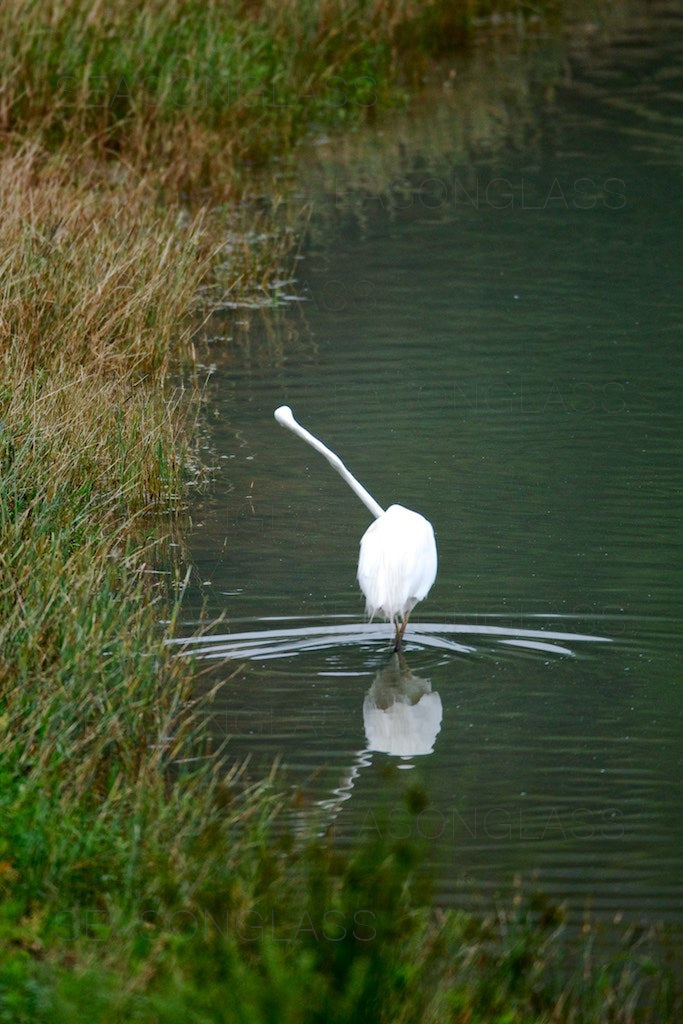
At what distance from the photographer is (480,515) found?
A: 649 cm

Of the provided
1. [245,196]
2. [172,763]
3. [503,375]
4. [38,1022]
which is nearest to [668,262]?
[503,375]

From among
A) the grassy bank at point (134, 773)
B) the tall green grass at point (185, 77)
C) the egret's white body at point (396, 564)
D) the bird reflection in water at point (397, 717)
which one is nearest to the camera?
the grassy bank at point (134, 773)

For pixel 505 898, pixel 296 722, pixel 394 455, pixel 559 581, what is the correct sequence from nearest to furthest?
pixel 505 898, pixel 296 722, pixel 559 581, pixel 394 455

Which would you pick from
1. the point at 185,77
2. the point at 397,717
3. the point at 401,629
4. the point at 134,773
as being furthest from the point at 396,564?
the point at 185,77

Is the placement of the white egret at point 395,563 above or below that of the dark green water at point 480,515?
above

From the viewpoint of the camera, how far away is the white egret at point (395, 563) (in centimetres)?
485

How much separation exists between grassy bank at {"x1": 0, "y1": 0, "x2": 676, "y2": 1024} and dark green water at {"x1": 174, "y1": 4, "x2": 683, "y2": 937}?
25 cm

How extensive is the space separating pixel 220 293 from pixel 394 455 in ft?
9.12

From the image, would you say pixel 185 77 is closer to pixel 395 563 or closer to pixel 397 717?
pixel 395 563

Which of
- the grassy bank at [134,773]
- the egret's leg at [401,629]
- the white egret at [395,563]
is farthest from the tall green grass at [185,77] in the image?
the egret's leg at [401,629]

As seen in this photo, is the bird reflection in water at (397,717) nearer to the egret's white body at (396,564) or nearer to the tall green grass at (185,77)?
the egret's white body at (396,564)

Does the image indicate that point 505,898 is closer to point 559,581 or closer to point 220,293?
point 559,581

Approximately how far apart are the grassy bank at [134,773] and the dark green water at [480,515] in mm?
253

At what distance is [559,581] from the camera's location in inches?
225
